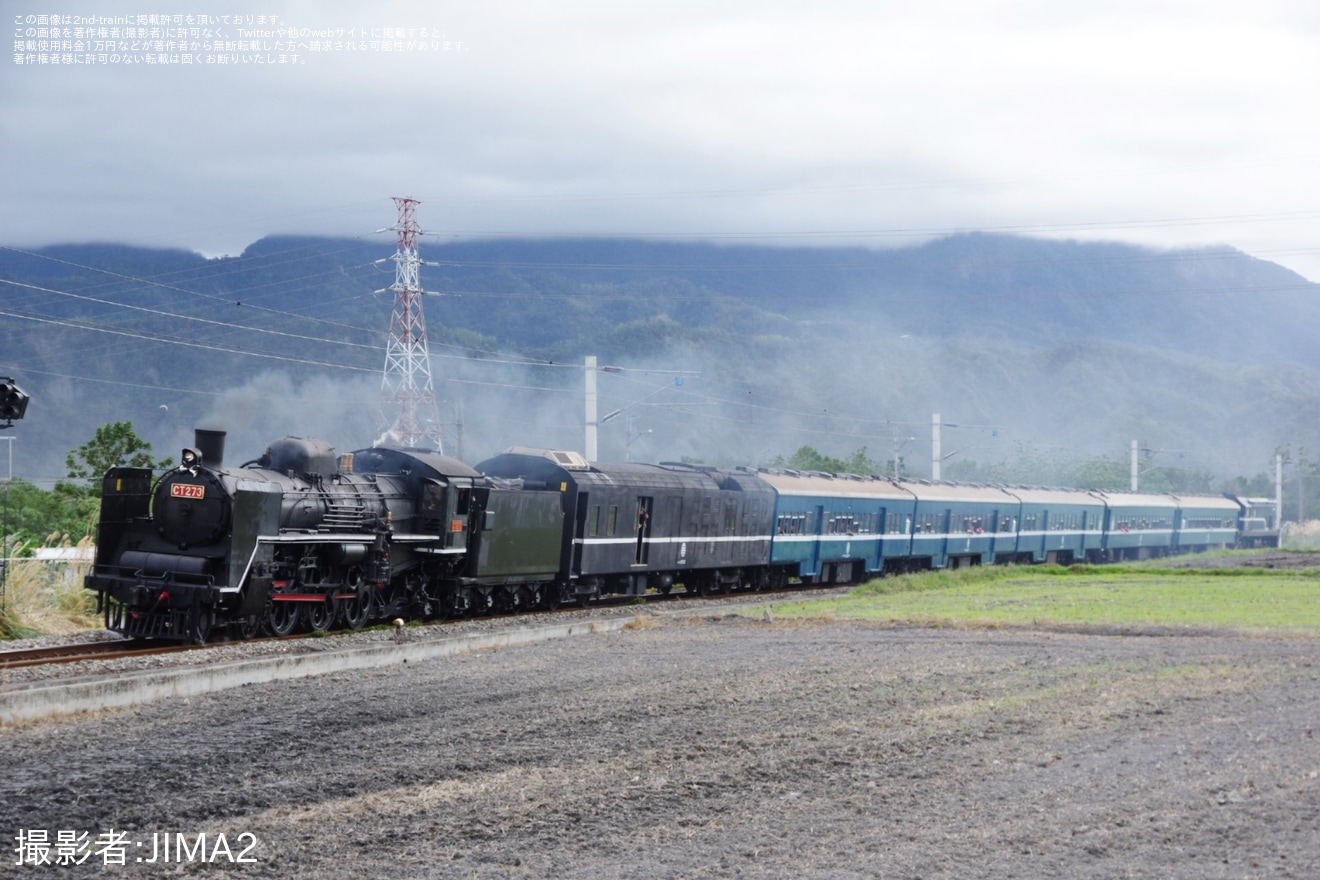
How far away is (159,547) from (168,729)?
826cm

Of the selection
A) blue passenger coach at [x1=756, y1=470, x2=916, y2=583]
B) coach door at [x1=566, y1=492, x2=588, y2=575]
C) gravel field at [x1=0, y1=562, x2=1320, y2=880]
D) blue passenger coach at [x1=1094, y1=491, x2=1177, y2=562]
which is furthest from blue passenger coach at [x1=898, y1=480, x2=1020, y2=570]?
gravel field at [x1=0, y1=562, x2=1320, y2=880]

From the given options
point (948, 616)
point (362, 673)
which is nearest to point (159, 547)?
point (362, 673)

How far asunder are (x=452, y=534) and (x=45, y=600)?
23.8 ft

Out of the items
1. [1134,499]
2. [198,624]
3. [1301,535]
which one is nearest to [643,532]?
[198,624]

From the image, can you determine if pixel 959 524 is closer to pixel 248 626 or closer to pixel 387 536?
pixel 387 536

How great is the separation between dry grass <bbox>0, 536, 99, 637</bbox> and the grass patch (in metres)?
13.7

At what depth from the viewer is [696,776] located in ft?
33.9

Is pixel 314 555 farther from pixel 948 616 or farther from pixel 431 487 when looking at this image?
pixel 948 616

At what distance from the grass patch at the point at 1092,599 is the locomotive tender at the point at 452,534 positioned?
9.67ft

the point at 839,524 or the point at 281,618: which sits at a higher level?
the point at 839,524

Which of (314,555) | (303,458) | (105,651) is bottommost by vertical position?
(105,651)

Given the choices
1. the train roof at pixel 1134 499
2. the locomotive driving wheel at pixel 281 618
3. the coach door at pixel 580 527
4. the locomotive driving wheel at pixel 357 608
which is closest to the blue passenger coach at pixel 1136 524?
the train roof at pixel 1134 499

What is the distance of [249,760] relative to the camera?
10.9 meters

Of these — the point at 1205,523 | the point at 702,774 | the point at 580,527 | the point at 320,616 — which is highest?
the point at 1205,523
